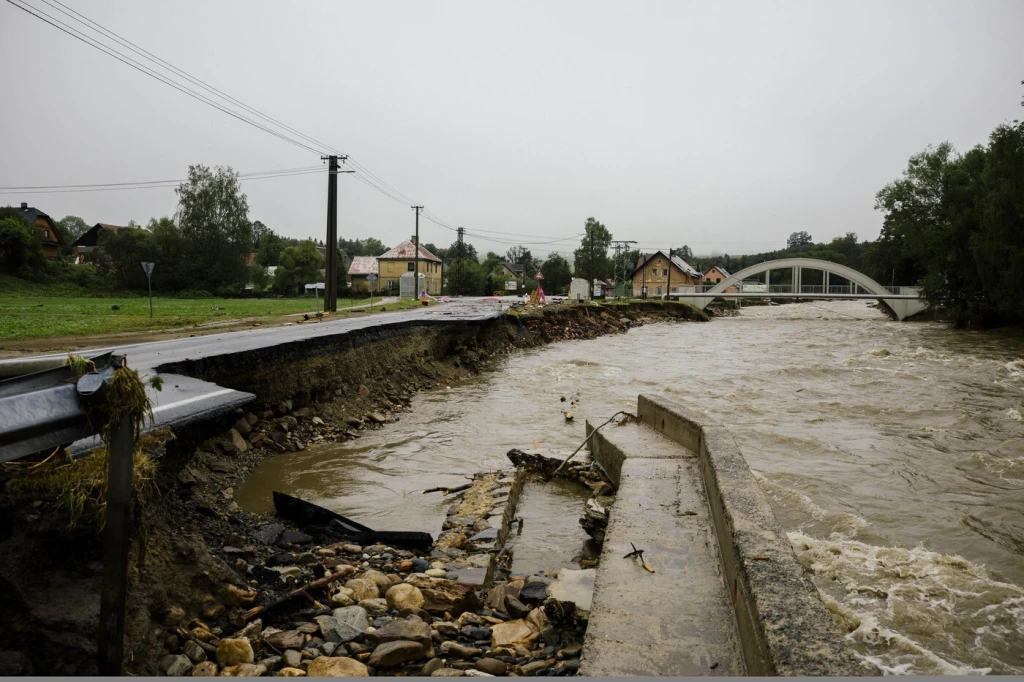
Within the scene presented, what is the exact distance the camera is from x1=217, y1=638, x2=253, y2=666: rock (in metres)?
3.71

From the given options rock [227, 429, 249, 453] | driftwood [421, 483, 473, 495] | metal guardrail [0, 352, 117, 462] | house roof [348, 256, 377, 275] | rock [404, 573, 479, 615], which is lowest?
driftwood [421, 483, 473, 495]

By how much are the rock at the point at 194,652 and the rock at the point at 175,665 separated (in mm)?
42

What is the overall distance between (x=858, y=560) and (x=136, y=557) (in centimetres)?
594

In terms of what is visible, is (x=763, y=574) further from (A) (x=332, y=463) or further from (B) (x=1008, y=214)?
(B) (x=1008, y=214)

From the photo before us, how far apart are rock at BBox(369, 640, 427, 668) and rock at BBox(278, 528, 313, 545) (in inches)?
76.9

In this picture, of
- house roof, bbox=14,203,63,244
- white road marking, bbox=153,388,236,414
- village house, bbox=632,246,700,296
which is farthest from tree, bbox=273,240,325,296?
white road marking, bbox=153,388,236,414

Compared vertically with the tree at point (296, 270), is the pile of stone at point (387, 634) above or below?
below

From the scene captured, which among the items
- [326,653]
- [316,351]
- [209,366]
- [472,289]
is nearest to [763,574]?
[326,653]

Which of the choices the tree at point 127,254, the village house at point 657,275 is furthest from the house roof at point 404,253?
the tree at point 127,254

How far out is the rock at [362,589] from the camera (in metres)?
4.58

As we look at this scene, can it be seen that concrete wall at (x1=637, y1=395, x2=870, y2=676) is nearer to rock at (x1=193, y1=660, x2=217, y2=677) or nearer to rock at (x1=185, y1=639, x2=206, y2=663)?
rock at (x1=193, y1=660, x2=217, y2=677)

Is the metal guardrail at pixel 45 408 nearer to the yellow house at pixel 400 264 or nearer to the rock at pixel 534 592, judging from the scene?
the rock at pixel 534 592

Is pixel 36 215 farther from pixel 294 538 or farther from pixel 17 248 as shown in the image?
pixel 294 538

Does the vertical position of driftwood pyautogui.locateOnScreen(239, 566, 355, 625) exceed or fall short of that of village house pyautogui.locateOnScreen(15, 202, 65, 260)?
it falls short
